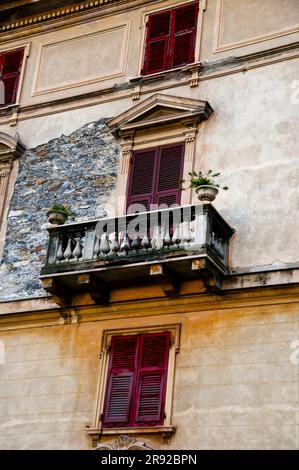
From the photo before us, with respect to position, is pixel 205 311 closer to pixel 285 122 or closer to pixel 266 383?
pixel 266 383

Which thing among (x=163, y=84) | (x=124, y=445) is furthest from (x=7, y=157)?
(x=124, y=445)

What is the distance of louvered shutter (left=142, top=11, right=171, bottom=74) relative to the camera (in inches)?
795

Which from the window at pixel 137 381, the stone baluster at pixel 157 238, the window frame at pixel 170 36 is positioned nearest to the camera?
the window at pixel 137 381

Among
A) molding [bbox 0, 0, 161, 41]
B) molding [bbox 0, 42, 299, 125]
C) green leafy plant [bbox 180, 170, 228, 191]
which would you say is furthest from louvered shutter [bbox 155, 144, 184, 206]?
molding [bbox 0, 0, 161, 41]

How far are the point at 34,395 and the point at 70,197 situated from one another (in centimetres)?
456

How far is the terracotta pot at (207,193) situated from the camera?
16.8 meters

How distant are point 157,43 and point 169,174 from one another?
374cm

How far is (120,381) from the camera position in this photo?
55.0 ft

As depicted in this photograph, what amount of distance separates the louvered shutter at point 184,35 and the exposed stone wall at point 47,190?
7.48 feet

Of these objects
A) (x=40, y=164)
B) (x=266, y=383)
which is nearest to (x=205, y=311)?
(x=266, y=383)

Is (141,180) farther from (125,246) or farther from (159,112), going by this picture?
(125,246)

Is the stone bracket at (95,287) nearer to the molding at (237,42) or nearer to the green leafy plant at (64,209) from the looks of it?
the green leafy plant at (64,209)

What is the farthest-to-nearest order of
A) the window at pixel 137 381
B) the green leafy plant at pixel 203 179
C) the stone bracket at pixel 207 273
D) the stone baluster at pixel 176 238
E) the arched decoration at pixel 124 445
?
the green leafy plant at pixel 203 179, the stone baluster at pixel 176 238, the window at pixel 137 381, the stone bracket at pixel 207 273, the arched decoration at pixel 124 445

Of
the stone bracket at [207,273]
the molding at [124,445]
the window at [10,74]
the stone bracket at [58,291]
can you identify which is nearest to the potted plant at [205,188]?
the stone bracket at [207,273]
